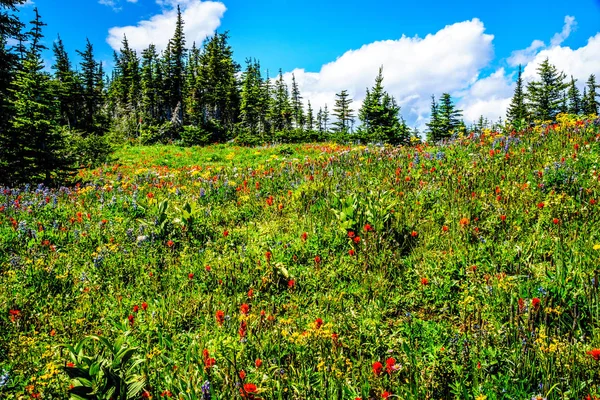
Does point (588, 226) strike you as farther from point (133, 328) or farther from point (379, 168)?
point (133, 328)

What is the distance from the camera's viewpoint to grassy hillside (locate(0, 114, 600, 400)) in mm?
2727

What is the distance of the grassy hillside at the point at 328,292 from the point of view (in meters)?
2.73

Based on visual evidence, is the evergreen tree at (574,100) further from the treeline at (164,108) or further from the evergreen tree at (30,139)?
the evergreen tree at (30,139)

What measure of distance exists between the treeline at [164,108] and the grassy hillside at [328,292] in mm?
7069

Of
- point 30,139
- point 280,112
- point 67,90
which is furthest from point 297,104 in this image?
point 30,139

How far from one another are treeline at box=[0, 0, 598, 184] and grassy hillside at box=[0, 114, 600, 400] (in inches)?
278

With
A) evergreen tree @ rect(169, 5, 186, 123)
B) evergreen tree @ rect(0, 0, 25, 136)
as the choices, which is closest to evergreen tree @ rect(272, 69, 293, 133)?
evergreen tree @ rect(169, 5, 186, 123)

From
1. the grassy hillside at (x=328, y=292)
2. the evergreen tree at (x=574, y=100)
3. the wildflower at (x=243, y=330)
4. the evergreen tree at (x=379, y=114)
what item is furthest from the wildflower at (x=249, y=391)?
the evergreen tree at (x=574, y=100)

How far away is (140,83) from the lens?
62281 millimetres

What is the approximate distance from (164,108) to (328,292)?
69.5 meters

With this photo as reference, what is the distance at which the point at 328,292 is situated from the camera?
4172mm

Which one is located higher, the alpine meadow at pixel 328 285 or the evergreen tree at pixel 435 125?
the evergreen tree at pixel 435 125

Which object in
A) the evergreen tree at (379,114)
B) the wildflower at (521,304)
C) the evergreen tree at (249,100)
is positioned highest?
the evergreen tree at (249,100)

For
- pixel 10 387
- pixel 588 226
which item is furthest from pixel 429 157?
pixel 10 387
